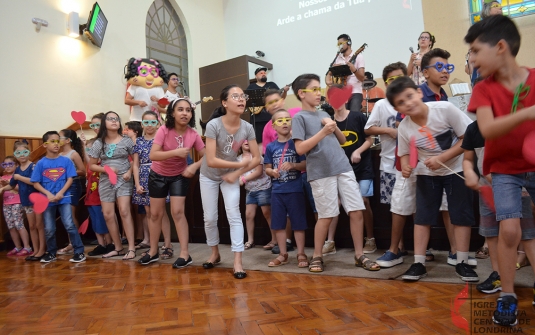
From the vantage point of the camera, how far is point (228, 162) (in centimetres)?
255

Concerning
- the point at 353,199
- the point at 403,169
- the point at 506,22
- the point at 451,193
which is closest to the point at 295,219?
the point at 353,199

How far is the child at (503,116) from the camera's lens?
142 centimetres

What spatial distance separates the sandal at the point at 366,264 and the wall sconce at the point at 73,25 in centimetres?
567

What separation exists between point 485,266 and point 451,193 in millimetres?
620

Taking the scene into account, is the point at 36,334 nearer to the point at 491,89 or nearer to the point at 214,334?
the point at 214,334

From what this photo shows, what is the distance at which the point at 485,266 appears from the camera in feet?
7.80

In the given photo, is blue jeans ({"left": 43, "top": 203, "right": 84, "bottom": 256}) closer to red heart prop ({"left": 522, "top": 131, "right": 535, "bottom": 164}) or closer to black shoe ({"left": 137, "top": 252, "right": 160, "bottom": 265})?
black shoe ({"left": 137, "top": 252, "right": 160, "bottom": 265})

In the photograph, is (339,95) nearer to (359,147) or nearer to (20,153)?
(359,147)

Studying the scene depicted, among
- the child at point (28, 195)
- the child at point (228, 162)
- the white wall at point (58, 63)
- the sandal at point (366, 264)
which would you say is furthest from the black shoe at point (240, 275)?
the white wall at point (58, 63)

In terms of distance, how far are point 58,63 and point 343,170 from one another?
520 cm

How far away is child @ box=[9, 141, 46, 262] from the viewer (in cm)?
381

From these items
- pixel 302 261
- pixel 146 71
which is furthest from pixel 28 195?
pixel 302 261

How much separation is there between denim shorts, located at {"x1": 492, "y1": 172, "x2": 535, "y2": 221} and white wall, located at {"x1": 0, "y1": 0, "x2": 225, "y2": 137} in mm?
5737

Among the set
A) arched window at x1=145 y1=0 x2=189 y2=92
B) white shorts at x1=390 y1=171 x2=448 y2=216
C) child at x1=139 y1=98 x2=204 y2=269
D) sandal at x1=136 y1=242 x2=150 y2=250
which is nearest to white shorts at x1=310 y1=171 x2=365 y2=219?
white shorts at x1=390 y1=171 x2=448 y2=216
